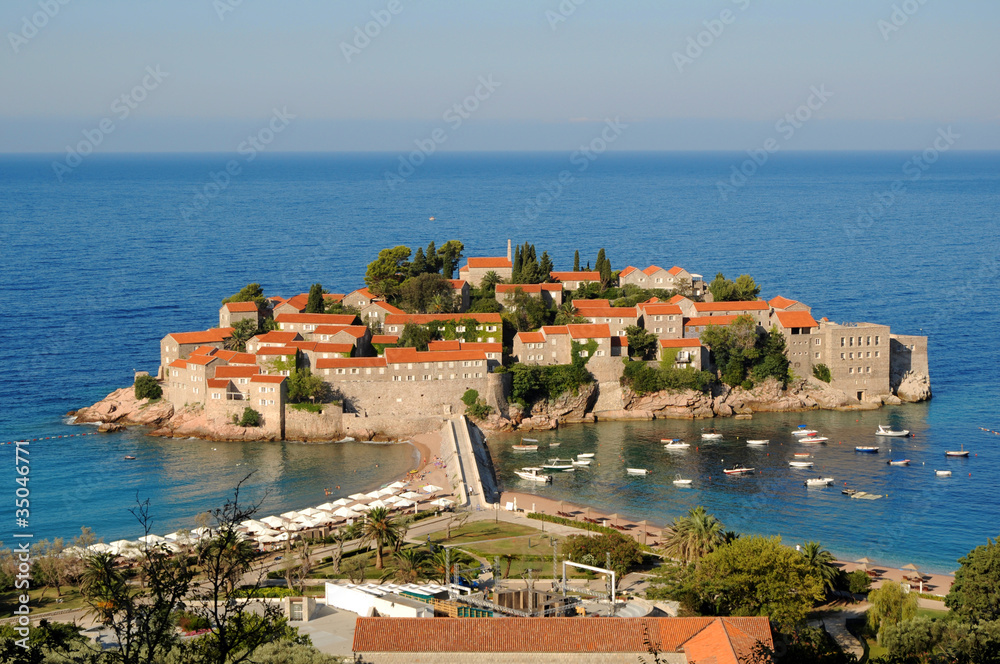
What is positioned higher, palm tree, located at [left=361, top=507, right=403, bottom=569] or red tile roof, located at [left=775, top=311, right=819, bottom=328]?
red tile roof, located at [left=775, top=311, right=819, bottom=328]

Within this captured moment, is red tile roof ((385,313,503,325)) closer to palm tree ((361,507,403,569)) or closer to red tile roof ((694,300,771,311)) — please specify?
red tile roof ((694,300,771,311))

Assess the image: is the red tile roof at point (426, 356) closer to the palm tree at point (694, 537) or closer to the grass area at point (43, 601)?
the palm tree at point (694, 537)

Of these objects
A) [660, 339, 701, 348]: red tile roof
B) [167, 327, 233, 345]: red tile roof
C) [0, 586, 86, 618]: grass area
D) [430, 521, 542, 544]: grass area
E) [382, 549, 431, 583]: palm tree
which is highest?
[167, 327, 233, 345]: red tile roof

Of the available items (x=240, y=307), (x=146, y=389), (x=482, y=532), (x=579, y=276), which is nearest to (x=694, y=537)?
(x=482, y=532)

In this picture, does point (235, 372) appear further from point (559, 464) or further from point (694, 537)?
point (694, 537)

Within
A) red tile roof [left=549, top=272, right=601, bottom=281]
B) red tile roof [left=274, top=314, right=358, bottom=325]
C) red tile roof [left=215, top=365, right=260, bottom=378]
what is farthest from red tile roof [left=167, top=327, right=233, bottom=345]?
red tile roof [left=549, top=272, right=601, bottom=281]

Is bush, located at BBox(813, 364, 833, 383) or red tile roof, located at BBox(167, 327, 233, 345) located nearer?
red tile roof, located at BBox(167, 327, 233, 345)
